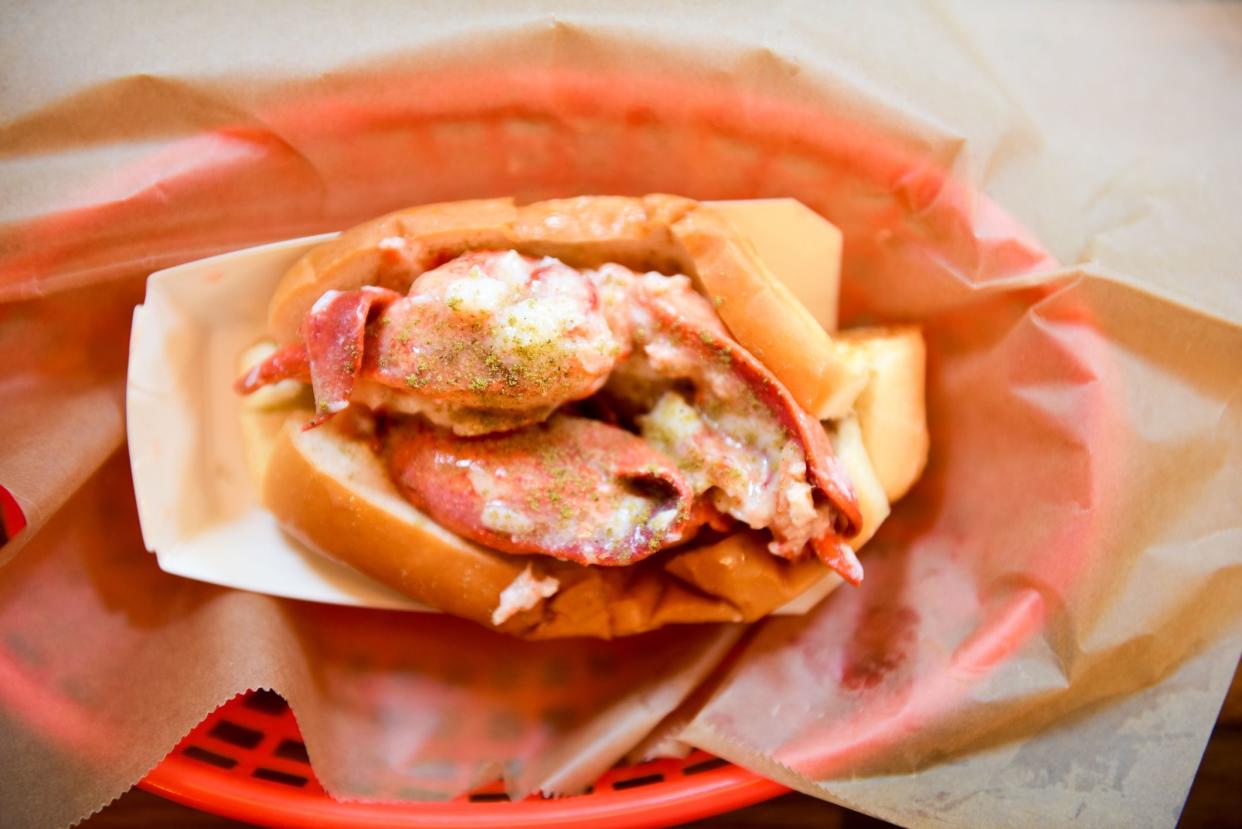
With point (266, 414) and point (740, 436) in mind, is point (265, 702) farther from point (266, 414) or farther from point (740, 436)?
point (740, 436)

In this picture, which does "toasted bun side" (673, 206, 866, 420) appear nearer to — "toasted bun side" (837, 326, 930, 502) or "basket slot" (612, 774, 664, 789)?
"toasted bun side" (837, 326, 930, 502)

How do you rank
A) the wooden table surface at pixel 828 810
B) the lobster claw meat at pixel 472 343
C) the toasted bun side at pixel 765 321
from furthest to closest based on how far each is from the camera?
the wooden table surface at pixel 828 810
the toasted bun side at pixel 765 321
the lobster claw meat at pixel 472 343

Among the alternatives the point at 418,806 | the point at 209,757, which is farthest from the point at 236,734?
the point at 418,806

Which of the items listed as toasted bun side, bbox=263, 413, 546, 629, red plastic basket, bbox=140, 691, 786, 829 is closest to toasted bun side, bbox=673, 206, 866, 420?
toasted bun side, bbox=263, 413, 546, 629

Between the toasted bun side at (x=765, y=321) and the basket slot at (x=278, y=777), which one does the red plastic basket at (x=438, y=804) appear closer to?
the basket slot at (x=278, y=777)

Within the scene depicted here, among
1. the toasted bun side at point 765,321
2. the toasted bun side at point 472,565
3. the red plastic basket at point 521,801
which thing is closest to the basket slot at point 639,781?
the red plastic basket at point 521,801
